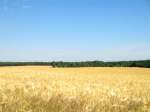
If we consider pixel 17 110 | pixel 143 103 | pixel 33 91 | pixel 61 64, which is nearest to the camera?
pixel 17 110

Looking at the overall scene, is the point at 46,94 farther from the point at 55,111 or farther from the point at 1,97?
the point at 55,111

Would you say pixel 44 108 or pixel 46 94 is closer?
pixel 44 108

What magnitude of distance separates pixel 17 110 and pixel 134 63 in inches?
2465

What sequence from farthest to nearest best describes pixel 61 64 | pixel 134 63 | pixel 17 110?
pixel 61 64, pixel 134 63, pixel 17 110

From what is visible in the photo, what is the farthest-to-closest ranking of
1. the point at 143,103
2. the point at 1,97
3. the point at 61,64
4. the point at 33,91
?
1. the point at 61,64
2. the point at 33,91
3. the point at 143,103
4. the point at 1,97

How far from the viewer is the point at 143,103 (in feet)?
29.1

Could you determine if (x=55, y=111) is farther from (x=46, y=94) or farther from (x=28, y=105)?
(x=46, y=94)

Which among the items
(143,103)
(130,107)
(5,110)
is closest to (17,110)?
(5,110)

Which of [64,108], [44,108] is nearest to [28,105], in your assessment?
[44,108]

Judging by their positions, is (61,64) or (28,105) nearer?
(28,105)

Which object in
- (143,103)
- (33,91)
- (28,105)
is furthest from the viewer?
(33,91)

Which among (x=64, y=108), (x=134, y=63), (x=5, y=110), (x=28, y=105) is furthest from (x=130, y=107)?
(x=134, y=63)

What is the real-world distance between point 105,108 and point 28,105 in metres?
1.81

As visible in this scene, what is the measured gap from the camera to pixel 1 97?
8.23 meters
